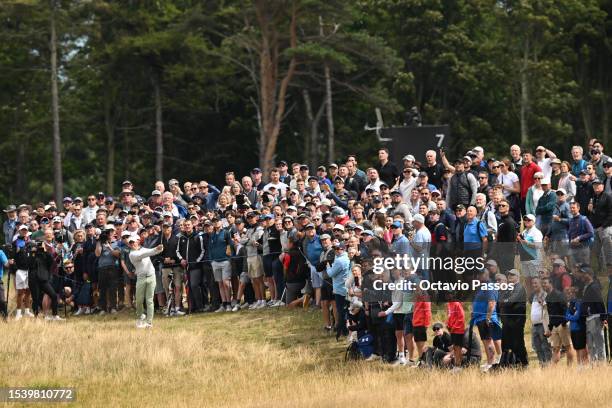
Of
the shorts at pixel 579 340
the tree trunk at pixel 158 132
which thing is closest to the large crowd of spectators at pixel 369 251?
the shorts at pixel 579 340

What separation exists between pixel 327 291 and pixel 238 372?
2377mm

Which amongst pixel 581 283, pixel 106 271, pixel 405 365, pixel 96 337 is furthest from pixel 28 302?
pixel 581 283

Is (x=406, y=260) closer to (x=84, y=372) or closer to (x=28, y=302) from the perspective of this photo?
(x=84, y=372)

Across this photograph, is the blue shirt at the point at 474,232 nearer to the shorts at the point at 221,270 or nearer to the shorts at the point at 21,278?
the shorts at the point at 221,270

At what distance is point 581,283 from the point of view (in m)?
18.3

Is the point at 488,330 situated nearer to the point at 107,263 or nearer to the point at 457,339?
the point at 457,339

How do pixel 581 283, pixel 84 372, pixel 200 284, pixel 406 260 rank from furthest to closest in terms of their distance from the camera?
1. pixel 200 284
2. pixel 84 372
3. pixel 406 260
4. pixel 581 283

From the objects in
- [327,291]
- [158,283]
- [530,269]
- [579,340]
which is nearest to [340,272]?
[327,291]

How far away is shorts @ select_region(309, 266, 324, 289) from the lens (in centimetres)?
2366

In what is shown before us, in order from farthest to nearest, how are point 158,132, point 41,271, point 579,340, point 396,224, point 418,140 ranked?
point 158,132
point 418,140
point 41,271
point 396,224
point 579,340

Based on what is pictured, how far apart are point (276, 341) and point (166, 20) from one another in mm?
32456

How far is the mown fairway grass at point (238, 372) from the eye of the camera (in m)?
17.8

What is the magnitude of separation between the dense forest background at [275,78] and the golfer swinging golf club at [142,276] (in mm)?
20622

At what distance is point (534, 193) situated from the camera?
22.6m
